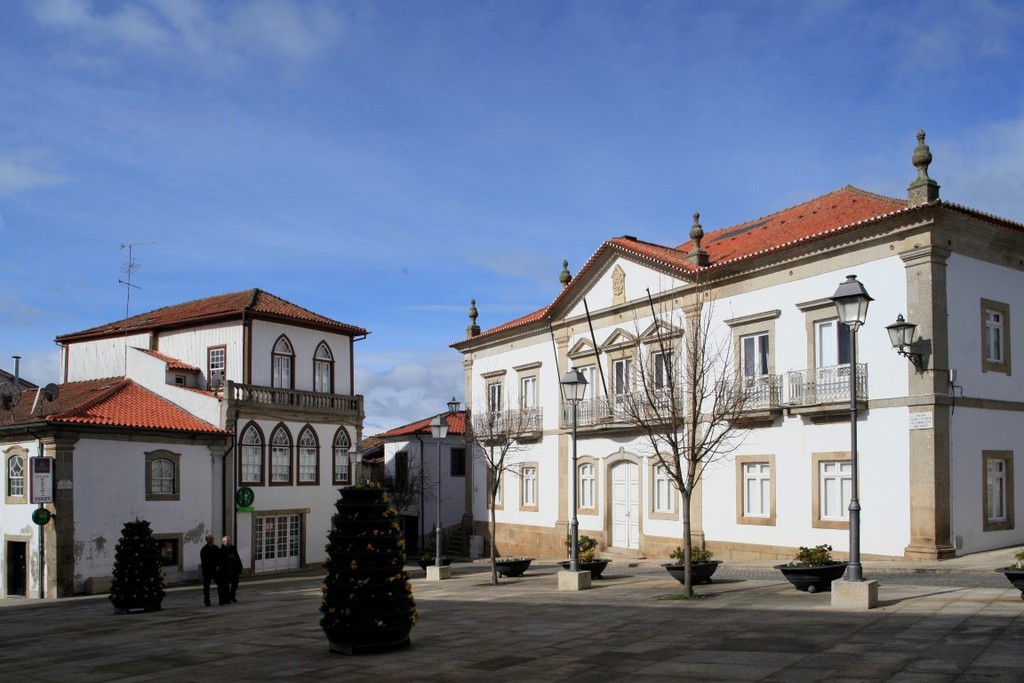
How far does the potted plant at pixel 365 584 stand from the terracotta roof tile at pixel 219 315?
2290cm

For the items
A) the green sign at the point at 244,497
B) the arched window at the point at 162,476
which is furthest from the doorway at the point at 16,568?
the green sign at the point at 244,497

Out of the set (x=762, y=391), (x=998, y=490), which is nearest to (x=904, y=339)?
(x=762, y=391)

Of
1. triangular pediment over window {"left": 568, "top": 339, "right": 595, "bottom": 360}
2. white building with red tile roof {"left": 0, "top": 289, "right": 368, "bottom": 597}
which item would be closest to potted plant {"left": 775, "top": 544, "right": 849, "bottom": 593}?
triangular pediment over window {"left": 568, "top": 339, "right": 595, "bottom": 360}

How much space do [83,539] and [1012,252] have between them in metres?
25.9

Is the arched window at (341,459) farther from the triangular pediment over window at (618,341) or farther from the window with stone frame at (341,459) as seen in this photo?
the triangular pediment over window at (618,341)

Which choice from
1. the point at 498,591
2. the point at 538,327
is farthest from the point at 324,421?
the point at 498,591

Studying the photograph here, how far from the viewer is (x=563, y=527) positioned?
31469 millimetres

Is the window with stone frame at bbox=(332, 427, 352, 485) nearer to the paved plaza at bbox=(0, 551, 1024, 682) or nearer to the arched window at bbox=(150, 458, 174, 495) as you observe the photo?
the arched window at bbox=(150, 458, 174, 495)

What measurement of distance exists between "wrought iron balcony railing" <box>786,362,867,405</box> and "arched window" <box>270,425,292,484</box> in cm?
1905

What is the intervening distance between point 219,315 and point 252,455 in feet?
17.5

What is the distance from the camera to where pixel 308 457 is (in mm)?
34812

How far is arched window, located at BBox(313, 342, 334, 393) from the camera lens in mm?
36125

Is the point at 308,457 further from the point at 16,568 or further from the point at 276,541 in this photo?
the point at 16,568

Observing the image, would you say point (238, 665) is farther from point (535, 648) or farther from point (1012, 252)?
point (1012, 252)
